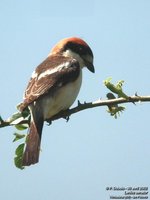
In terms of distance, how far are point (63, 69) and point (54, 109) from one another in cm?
49

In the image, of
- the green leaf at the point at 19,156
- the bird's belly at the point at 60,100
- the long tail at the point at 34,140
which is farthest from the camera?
the bird's belly at the point at 60,100

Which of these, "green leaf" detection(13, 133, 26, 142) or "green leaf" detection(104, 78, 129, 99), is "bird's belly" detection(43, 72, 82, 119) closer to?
"green leaf" detection(13, 133, 26, 142)

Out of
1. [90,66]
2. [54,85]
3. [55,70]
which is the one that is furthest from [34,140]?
[90,66]

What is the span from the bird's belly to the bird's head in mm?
607

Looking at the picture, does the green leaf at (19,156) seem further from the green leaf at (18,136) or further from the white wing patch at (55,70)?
the white wing patch at (55,70)

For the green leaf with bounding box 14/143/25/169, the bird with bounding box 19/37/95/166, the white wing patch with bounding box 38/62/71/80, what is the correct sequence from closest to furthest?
the green leaf with bounding box 14/143/25/169
the bird with bounding box 19/37/95/166
the white wing patch with bounding box 38/62/71/80

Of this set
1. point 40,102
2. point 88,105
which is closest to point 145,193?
point 88,105

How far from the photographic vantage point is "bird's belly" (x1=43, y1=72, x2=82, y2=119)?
368 cm

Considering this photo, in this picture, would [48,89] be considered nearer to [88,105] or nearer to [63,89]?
[63,89]

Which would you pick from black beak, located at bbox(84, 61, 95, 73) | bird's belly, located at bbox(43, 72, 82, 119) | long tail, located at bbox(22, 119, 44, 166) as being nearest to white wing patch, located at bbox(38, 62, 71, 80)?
bird's belly, located at bbox(43, 72, 82, 119)

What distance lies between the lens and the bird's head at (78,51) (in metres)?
4.50

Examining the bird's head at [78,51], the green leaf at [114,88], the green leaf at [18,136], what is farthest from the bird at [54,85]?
the green leaf at [114,88]

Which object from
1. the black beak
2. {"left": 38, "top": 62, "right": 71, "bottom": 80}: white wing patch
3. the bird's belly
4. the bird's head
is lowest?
the bird's belly

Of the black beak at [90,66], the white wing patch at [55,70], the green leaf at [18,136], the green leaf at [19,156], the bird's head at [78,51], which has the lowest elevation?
Result: the green leaf at [19,156]
